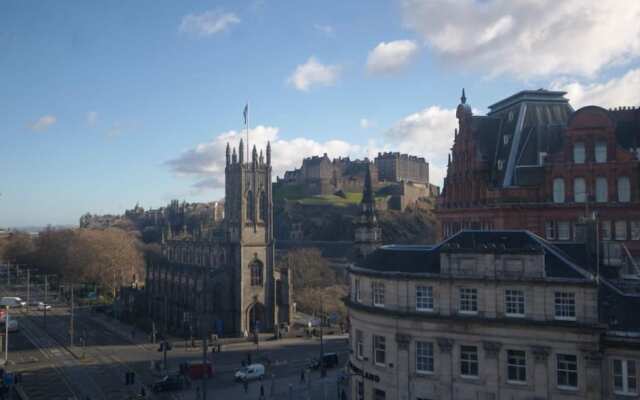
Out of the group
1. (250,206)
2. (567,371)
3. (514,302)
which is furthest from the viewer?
(250,206)

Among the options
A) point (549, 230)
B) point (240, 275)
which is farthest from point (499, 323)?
point (240, 275)

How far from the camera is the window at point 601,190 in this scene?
42312mm

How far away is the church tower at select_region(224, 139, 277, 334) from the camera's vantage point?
73000mm

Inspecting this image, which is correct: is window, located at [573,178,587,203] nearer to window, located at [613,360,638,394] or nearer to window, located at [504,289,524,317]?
window, located at [504,289,524,317]

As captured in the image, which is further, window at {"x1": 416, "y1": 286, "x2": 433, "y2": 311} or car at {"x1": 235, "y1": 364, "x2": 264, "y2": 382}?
car at {"x1": 235, "y1": 364, "x2": 264, "y2": 382}

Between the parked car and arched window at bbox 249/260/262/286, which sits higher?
arched window at bbox 249/260/262/286

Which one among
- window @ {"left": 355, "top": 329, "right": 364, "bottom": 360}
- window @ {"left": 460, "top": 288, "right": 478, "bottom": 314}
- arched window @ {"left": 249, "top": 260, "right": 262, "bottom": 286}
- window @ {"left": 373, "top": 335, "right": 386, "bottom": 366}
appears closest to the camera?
window @ {"left": 460, "top": 288, "right": 478, "bottom": 314}

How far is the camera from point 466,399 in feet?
98.8

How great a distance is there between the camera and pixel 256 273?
74.4 meters

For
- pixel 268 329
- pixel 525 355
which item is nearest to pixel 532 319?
pixel 525 355

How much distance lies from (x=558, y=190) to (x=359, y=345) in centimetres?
2010

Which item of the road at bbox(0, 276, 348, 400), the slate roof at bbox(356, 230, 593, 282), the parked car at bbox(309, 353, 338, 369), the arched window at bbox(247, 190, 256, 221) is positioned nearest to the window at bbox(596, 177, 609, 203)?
the slate roof at bbox(356, 230, 593, 282)

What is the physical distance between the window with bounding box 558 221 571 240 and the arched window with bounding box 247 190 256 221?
4139 cm

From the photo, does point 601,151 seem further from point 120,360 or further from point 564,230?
point 120,360
